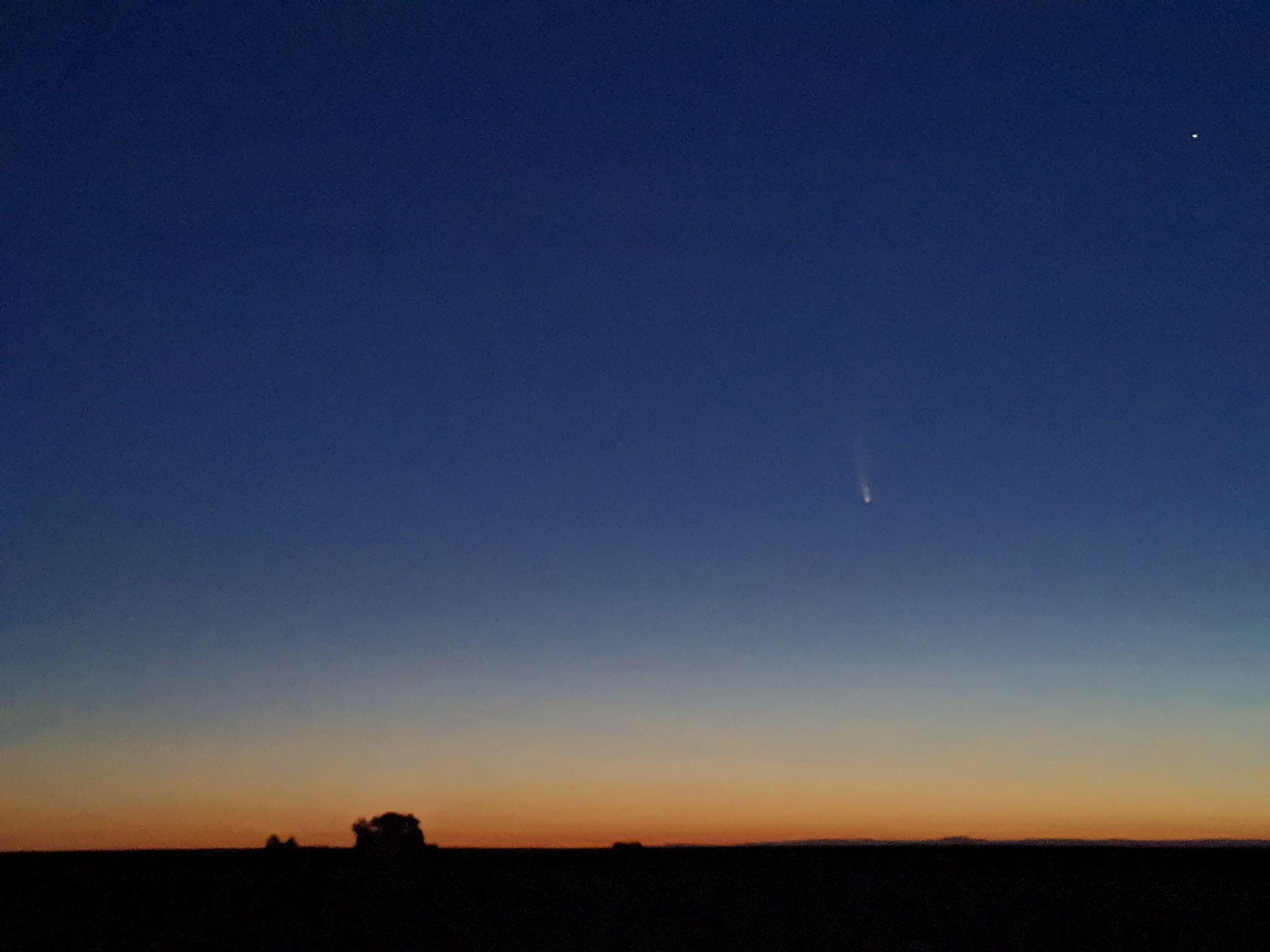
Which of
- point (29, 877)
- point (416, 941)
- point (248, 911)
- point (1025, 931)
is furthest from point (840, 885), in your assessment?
point (29, 877)

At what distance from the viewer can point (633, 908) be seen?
3225cm

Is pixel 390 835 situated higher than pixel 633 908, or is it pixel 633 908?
pixel 390 835

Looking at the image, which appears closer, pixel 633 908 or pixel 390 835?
pixel 633 908

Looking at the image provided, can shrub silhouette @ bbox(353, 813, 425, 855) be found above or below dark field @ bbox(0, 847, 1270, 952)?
above

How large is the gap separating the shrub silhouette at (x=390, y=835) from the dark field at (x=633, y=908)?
82cm

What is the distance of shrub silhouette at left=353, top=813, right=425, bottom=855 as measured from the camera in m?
36.8

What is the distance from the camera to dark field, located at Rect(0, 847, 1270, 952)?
29.5m

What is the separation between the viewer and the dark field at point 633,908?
29.5m

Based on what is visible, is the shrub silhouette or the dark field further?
the shrub silhouette

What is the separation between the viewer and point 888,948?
92.7 feet

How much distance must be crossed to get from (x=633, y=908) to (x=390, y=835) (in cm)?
1026

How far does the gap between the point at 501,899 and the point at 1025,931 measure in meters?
16.2

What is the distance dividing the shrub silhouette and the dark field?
0.82m

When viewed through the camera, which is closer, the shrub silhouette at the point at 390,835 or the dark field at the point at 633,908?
the dark field at the point at 633,908
